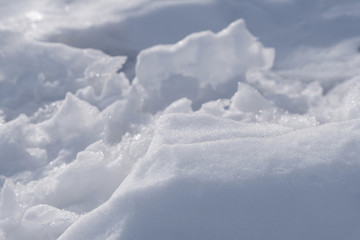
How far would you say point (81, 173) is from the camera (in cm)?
211

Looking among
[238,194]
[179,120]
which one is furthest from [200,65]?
[238,194]

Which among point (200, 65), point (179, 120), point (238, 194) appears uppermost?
point (200, 65)

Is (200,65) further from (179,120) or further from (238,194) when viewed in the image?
(238,194)

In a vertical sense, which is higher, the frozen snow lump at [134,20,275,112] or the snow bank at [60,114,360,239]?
the frozen snow lump at [134,20,275,112]

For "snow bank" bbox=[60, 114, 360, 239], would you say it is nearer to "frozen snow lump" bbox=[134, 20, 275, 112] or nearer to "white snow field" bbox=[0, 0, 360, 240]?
"white snow field" bbox=[0, 0, 360, 240]

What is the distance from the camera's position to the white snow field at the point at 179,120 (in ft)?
4.75

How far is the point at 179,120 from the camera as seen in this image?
1814 mm

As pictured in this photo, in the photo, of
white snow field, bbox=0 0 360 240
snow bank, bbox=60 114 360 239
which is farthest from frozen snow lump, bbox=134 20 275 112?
snow bank, bbox=60 114 360 239

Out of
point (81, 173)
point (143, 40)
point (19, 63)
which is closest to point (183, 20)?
point (143, 40)

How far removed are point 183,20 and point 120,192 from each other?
2311mm

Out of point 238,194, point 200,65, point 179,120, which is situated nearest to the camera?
point 238,194

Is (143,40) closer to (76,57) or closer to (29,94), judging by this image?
(76,57)

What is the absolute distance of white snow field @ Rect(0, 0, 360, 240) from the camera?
1447mm

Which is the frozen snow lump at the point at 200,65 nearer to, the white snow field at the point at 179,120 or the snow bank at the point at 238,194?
the white snow field at the point at 179,120
